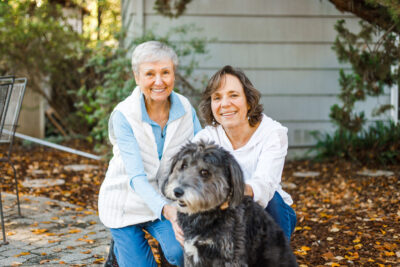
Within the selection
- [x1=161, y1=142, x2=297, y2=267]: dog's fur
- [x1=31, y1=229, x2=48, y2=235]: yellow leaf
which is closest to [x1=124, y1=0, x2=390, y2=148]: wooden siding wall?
[x1=31, y1=229, x2=48, y2=235]: yellow leaf

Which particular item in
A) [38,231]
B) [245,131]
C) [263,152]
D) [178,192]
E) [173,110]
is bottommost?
[38,231]

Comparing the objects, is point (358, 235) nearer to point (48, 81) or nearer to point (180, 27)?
point (180, 27)

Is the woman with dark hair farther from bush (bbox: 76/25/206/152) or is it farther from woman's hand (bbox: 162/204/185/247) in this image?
bush (bbox: 76/25/206/152)

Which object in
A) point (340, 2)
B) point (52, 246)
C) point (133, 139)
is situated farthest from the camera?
point (340, 2)

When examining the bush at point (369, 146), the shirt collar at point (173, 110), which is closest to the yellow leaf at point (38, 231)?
the shirt collar at point (173, 110)

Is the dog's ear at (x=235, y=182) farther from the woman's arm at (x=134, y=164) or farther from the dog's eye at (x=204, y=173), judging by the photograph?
the woman's arm at (x=134, y=164)

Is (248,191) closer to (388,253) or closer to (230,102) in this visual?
(230,102)

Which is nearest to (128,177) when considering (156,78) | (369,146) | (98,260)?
(156,78)

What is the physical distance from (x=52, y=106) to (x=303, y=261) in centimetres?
937

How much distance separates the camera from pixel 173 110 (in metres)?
3.13

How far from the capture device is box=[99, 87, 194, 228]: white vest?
302 cm

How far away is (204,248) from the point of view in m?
Answer: 2.44

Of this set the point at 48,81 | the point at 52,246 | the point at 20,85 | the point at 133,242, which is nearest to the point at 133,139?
the point at 133,242

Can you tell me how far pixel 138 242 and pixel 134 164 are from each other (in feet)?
1.90
